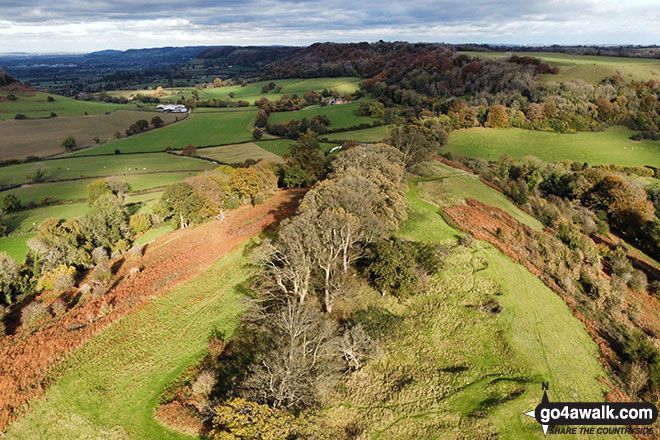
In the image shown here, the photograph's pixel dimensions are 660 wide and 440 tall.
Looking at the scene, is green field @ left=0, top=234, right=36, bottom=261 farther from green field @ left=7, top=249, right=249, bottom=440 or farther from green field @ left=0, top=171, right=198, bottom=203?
green field @ left=7, top=249, right=249, bottom=440

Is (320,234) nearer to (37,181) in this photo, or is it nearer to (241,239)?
(241,239)

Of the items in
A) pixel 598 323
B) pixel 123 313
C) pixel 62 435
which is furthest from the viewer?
pixel 598 323

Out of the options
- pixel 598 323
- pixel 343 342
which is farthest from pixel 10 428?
pixel 598 323

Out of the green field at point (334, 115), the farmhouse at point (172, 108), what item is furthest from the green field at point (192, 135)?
the farmhouse at point (172, 108)

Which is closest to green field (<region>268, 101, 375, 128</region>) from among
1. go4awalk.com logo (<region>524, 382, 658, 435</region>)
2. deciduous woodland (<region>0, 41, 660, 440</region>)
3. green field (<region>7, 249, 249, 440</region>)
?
deciduous woodland (<region>0, 41, 660, 440</region>)

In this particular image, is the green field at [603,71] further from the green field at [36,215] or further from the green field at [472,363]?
the green field at [36,215]

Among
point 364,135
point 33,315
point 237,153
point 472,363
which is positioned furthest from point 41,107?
point 472,363
